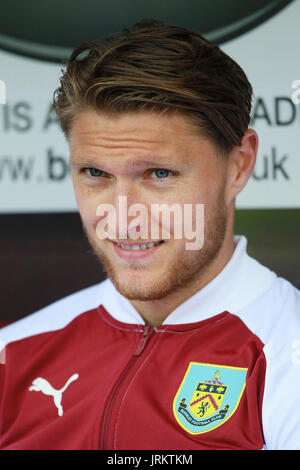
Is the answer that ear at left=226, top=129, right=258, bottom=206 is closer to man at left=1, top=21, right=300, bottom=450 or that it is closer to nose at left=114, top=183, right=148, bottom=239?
man at left=1, top=21, right=300, bottom=450

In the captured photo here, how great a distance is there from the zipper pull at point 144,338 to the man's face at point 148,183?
0.10 metres

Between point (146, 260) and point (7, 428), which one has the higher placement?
point (146, 260)

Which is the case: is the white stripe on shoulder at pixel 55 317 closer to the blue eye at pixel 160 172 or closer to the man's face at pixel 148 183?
the man's face at pixel 148 183

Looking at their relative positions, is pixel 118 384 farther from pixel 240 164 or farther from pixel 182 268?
pixel 240 164

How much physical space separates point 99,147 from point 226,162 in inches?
10.4

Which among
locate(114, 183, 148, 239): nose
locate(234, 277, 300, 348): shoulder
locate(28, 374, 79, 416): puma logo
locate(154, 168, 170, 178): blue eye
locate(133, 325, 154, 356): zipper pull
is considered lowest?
locate(28, 374, 79, 416): puma logo

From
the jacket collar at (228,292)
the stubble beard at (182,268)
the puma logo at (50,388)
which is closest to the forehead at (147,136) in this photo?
the stubble beard at (182,268)

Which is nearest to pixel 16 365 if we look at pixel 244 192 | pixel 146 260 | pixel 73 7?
pixel 146 260

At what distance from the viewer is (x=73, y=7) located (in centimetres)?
184

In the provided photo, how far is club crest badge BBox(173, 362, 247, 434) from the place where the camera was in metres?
1.23

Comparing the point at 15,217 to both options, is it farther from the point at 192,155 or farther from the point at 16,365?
the point at 192,155

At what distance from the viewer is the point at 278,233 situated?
186 cm

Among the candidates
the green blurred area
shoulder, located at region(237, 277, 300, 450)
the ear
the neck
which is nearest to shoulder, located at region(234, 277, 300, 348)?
shoulder, located at region(237, 277, 300, 450)

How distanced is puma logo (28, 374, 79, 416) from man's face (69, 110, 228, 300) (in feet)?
0.81
